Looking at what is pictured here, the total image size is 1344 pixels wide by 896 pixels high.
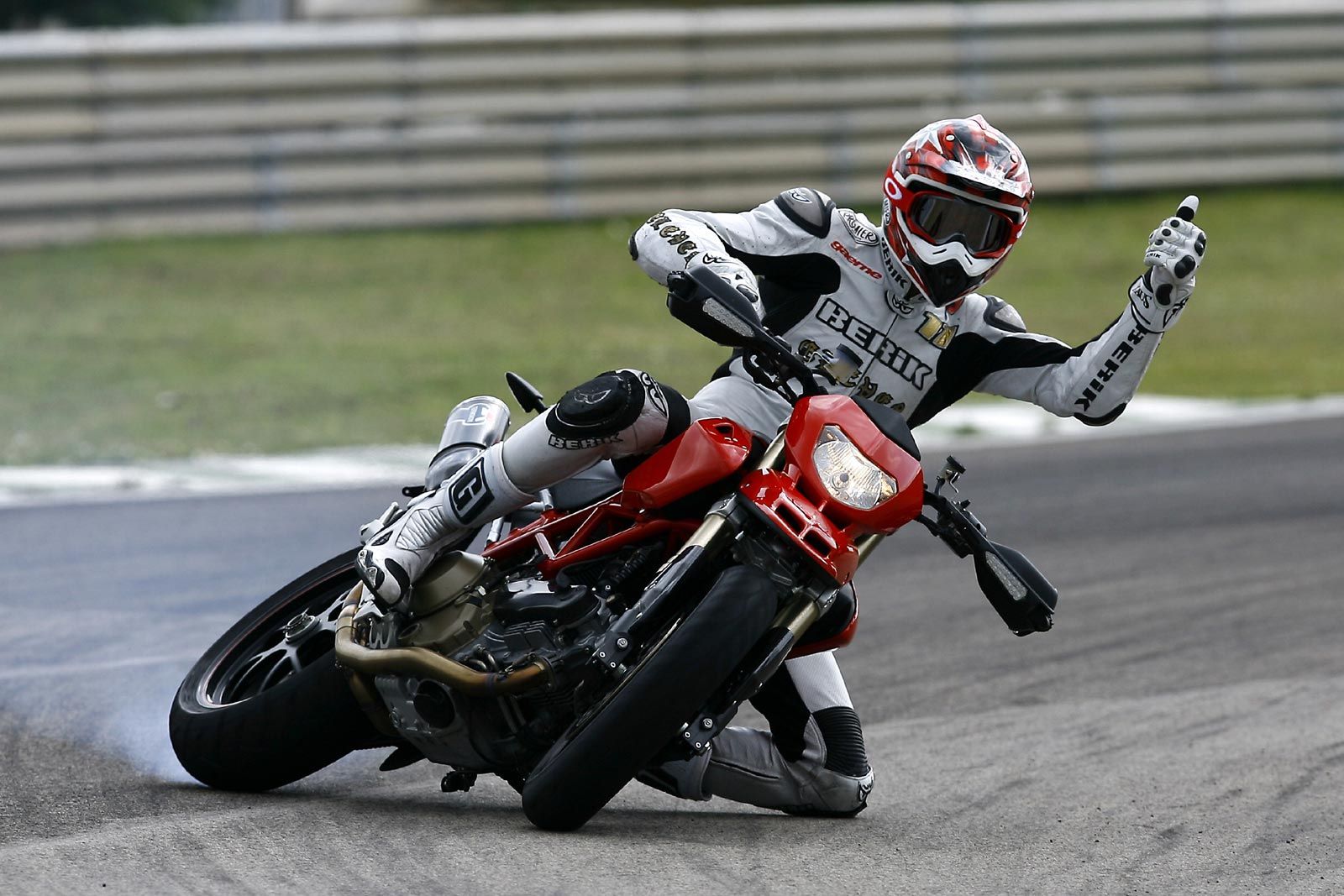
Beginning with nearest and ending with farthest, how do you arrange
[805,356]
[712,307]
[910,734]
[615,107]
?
[712,307]
[805,356]
[910,734]
[615,107]

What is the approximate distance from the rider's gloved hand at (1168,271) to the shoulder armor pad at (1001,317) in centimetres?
32

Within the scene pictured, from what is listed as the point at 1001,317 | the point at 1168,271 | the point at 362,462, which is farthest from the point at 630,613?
the point at 362,462

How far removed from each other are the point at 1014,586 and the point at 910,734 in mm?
1691

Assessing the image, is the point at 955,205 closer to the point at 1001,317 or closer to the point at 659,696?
the point at 1001,317

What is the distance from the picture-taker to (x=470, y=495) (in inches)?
178

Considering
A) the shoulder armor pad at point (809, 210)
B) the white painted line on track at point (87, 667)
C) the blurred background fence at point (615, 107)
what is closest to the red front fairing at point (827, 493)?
the shoulder armor pad at point (809, 210)

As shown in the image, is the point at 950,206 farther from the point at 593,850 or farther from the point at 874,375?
the point at 593,850

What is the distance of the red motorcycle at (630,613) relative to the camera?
4.12 meters

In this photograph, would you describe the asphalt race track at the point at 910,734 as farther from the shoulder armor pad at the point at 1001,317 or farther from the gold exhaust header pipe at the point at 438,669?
the shoulder armor pad at the point at 1001,317

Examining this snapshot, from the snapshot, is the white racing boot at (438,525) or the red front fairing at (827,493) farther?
the white racing boot at (438,525)

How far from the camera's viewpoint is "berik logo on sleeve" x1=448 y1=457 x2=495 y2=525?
4.51m

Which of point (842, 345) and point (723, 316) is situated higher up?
point (723, 316)

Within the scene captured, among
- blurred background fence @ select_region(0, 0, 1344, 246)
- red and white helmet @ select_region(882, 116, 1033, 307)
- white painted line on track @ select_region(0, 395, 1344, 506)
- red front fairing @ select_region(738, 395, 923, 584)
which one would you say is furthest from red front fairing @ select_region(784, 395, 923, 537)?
blurred background fence @ select_region(0, 0, 1344, 246)

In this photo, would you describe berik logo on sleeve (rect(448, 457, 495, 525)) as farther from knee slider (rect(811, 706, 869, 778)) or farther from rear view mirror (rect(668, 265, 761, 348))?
knee slider (rect(811, 706, 869, 778))
